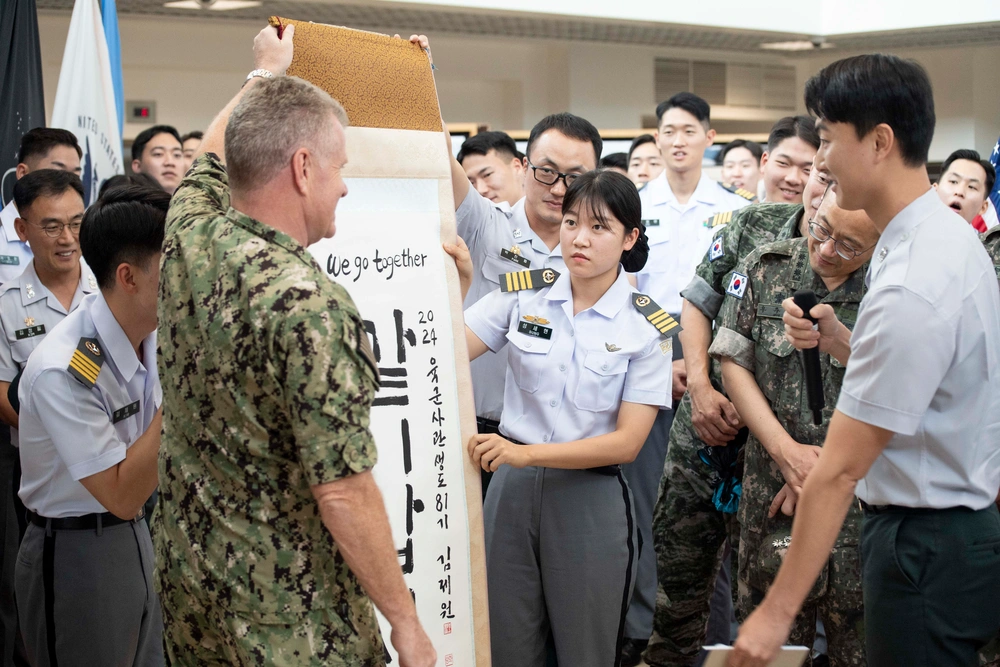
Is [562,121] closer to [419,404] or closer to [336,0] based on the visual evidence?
[419,404]

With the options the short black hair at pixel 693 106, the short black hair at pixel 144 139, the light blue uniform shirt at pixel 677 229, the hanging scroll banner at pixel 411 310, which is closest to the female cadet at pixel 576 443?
the hanging scroll banner at pixel 411 310

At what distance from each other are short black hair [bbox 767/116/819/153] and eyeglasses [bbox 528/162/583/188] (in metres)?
0.84

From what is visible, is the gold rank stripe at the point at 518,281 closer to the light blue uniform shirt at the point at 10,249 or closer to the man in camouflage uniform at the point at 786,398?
the man in camouflage uniform at the point at 786,398

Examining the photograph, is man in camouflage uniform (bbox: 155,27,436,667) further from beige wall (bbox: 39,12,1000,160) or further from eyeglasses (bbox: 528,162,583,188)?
beige wall (bbox: 39,12,1000,160)

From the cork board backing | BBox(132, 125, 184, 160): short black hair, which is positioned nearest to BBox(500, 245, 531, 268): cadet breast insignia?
the cork board backing

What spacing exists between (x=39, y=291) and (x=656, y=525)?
214 centimetres

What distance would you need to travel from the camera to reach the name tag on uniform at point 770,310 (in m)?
2.33

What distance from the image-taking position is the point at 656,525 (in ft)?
9.60

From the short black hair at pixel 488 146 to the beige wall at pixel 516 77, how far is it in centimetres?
468

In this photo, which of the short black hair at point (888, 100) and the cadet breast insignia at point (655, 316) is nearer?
Answer: the short black hair at point (888, 100)

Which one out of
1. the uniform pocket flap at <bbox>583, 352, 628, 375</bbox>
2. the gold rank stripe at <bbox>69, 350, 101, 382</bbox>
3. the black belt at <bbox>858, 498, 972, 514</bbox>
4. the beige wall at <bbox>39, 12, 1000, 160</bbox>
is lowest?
the black belt at <bbox>858, 498, 972, 514</bbox>

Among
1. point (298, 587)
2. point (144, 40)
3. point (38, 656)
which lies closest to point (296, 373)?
point (298, 587)

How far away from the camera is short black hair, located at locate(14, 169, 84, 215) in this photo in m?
2.96

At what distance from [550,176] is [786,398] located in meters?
1.06
